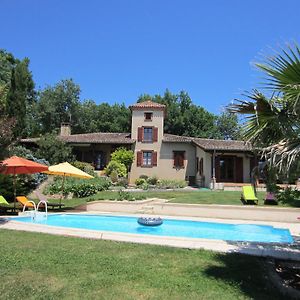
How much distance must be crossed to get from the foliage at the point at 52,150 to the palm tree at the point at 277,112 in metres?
25.7

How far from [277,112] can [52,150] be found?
26367 mm

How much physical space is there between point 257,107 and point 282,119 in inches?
16.7

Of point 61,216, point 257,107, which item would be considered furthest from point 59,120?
point 257,107

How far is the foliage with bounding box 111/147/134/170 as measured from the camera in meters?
30.7

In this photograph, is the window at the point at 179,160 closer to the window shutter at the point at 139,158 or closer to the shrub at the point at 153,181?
the shrub at the point at 153,181

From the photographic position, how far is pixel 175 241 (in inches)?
333

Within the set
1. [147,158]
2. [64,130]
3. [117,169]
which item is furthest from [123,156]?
[64,130]

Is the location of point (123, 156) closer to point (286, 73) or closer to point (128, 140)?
point (128, 140)

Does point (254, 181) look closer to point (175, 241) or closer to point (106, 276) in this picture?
point (106, 276)

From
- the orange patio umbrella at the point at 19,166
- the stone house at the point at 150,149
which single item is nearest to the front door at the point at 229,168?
the stone house at the point at 150,149

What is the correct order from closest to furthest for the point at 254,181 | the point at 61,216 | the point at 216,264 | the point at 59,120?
Answer: 1. the point at 254,181
2. the point at 216,264
3. the point at 61,216
4. the point at 59,120

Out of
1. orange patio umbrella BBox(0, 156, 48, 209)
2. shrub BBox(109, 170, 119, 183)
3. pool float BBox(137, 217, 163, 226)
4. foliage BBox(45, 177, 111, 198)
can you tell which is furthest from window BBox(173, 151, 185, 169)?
pool float BBox(137, 217, 163, 226)

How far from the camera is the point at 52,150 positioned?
29688 millimetres

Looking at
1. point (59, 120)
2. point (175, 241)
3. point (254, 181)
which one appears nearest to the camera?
point (254, 181)
